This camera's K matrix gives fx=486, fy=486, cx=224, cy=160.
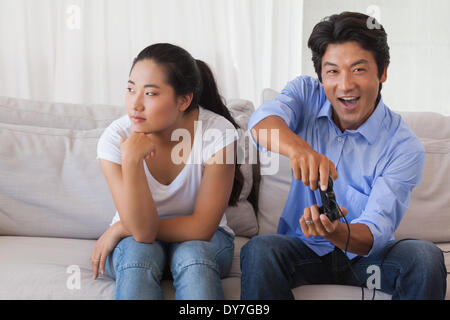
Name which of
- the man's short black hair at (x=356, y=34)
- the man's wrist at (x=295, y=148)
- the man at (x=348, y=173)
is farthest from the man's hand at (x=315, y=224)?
the man's short black hair at (x=356, y=34)

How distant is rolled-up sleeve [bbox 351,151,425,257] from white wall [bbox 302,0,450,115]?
127 cm

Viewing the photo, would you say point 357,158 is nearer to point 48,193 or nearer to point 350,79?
point 350,79

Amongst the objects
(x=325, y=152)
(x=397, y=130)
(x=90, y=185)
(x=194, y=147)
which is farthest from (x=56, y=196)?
(x=397, y=130)

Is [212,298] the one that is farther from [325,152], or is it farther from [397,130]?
[397,130]

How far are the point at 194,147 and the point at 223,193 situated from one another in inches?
6.4

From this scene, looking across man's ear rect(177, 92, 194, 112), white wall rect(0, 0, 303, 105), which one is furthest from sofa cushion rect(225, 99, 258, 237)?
white wall rect(0, 0, 303, 105)

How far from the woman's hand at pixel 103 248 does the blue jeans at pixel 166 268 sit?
0.02m

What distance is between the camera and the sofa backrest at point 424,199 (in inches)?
65.2

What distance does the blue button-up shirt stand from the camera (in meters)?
1.27

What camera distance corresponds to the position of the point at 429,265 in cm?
114

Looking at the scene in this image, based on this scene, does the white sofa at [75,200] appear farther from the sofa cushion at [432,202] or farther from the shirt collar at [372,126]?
the shirt collar at [372,126]

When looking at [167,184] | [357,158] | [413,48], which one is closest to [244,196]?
[167,184]

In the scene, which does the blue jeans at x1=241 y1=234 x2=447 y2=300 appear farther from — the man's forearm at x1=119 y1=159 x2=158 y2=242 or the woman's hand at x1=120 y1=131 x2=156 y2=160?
the woman's hand at x1=120 y1=131 x2=156 y2=160

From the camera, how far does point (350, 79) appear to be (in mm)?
1262
